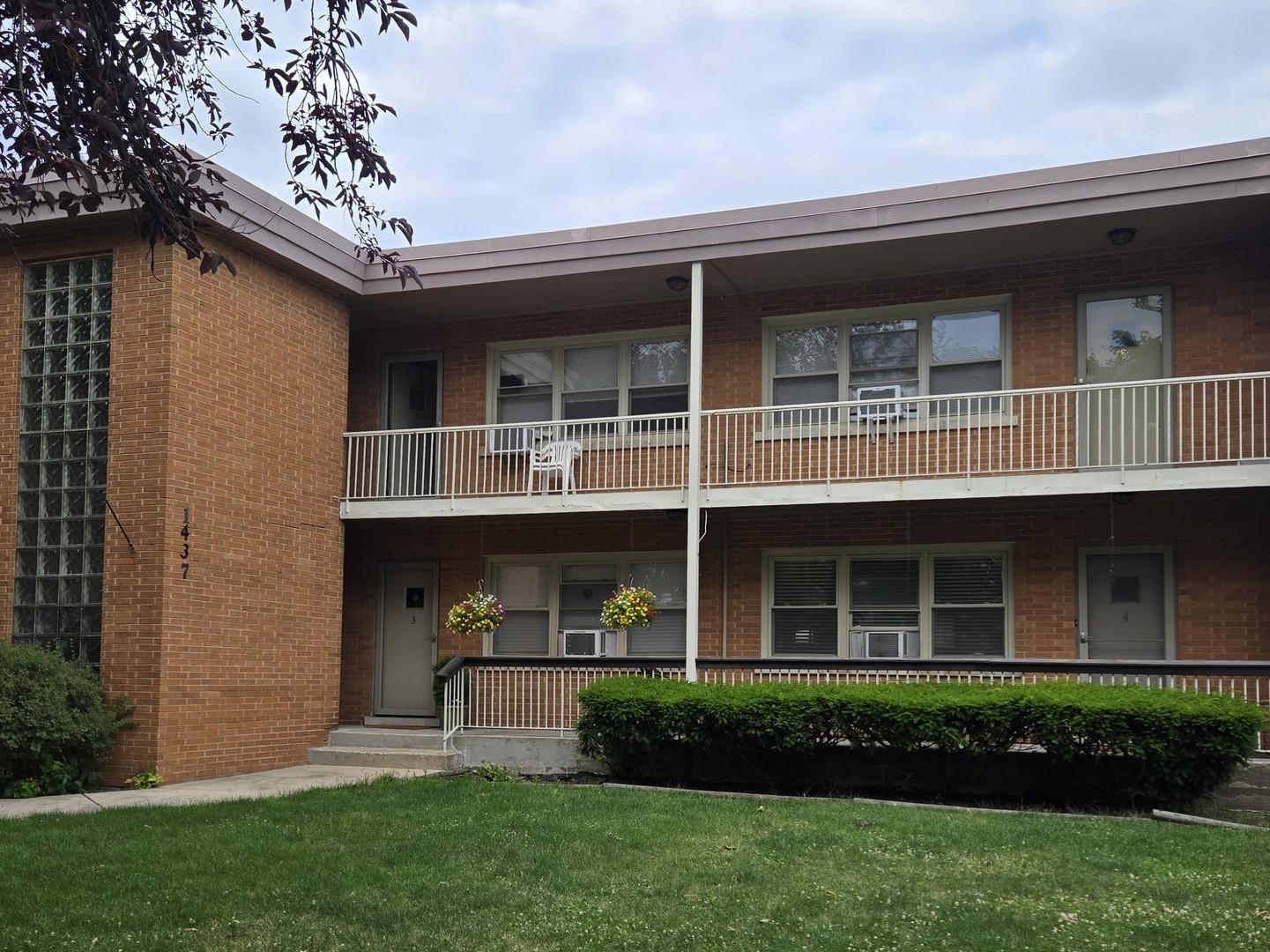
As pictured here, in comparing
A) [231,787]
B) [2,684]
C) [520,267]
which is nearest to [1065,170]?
[520,267]

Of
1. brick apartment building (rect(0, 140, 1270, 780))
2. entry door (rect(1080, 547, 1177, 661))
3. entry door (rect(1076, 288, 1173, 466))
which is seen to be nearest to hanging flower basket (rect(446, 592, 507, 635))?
brick apartment building (rect(0, 140, 1270, 780))

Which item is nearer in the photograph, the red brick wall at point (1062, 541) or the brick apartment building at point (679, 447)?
the brick apartment building at point (679, 447)

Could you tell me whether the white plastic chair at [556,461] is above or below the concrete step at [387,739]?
above

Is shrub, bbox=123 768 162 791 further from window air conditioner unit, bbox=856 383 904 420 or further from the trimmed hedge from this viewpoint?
window air conditioner unit, bbox=856 383 904 420

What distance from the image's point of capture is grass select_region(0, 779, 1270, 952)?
250 inches

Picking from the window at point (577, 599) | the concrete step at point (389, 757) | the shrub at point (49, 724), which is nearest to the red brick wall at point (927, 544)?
the window at point (577, 599)

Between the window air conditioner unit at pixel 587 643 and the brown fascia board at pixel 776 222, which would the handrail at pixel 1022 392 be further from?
the window air conditioner unit at pixel 587 643

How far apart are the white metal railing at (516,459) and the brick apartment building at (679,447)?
65 millimetres

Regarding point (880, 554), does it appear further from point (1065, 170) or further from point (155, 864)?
point (155, 864)

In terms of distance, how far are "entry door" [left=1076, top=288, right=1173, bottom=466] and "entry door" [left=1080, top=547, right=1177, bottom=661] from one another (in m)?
1.05

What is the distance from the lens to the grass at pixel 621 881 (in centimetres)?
635

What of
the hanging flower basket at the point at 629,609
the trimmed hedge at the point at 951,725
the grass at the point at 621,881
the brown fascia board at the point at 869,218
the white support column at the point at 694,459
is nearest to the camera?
the grass at the point at 621,881

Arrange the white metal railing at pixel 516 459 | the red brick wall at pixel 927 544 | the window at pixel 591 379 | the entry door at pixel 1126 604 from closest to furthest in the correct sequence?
the red brick wall at pixel 927 544 < the entry door at pixel 1126 604 < the white metal railing at pixel 516 459 < the window at pixel 591 379

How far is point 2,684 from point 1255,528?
38.3 ft
